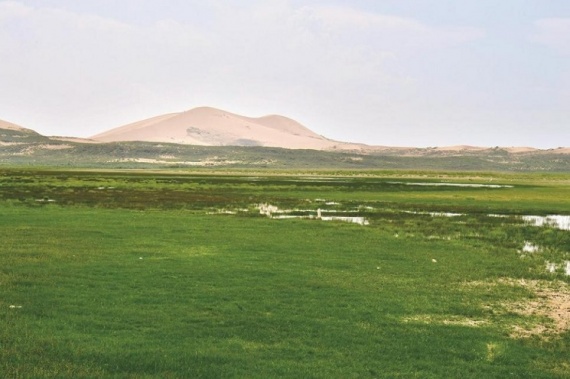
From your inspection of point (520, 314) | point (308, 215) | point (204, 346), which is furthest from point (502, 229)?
point (204, 346)

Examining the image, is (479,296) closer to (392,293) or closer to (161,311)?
(392,293)

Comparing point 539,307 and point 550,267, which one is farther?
point 550,267

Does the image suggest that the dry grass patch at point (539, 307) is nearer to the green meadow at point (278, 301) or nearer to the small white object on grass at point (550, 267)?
the green meadow at point (278, 301)

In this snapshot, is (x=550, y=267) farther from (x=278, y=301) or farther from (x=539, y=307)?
(x=278, y=301)

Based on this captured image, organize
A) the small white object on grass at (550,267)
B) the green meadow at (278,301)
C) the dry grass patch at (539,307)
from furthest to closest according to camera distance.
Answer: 1. the small white object on grass at (550,267)
2. the dry grass patch at (539,307)
3. the green meadow at (278,301)

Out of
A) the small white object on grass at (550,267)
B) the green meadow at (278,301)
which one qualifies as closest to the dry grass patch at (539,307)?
the green meadow at (278,301)

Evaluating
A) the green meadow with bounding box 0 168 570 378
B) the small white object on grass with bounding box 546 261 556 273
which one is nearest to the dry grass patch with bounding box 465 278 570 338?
the green meadow with bounding box 0 168 570 378

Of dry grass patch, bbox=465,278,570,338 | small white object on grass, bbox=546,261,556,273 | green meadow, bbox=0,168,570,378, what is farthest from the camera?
small white object on grass, bbox=546,261,556,273

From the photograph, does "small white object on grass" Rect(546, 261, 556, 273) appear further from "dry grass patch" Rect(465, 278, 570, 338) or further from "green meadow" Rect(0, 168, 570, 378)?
"dry grass patch" Rect(465, 278, 570, 338)

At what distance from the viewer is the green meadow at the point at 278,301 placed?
1327 centimetres

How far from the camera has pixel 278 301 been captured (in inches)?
728

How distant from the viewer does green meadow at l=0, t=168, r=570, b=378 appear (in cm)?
1327

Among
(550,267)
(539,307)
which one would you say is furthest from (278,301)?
(550,267)

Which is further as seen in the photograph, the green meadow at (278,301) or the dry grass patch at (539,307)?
the dry grass patch at (539,307)
